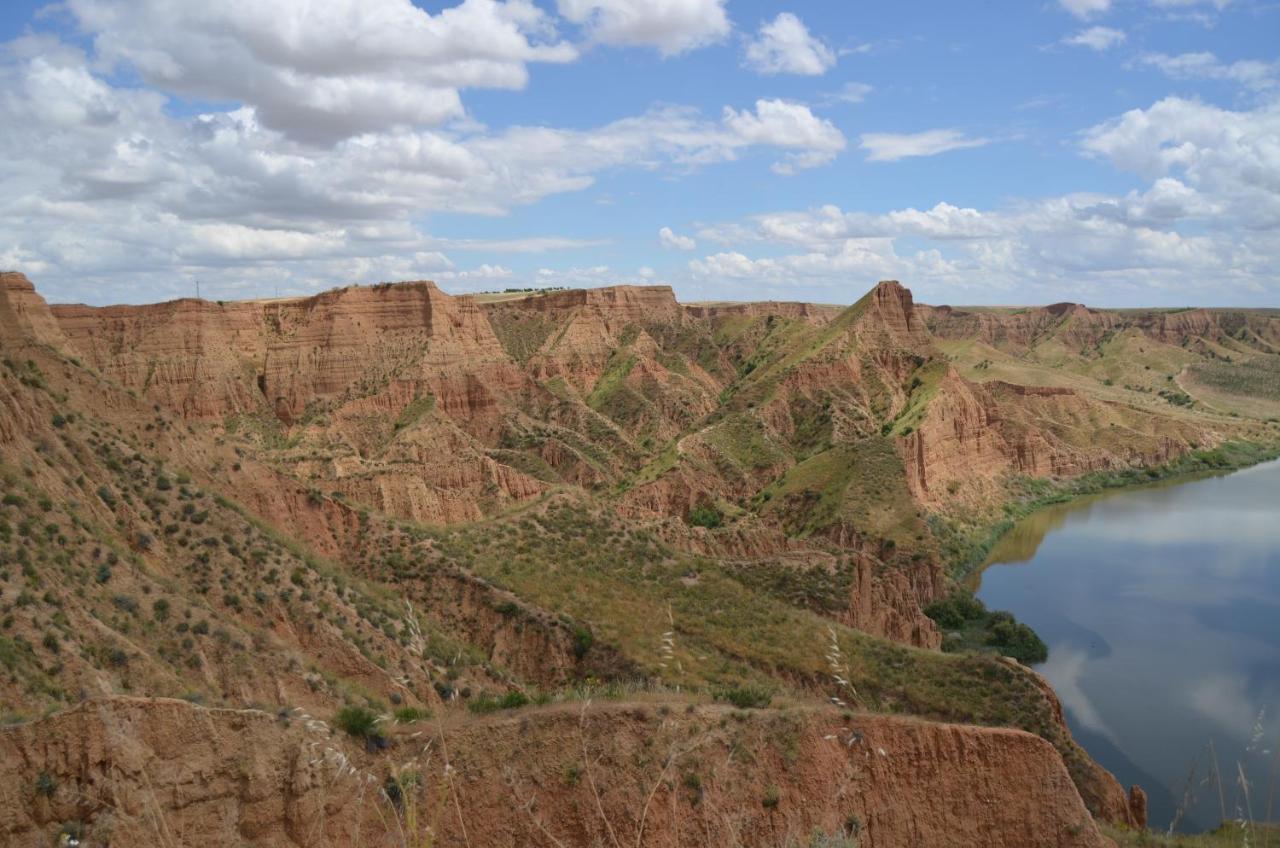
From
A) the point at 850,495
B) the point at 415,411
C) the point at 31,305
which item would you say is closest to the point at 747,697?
the point at 850,495

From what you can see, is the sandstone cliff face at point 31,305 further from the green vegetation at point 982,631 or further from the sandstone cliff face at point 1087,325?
the sandstone cliff face at point 1087,325

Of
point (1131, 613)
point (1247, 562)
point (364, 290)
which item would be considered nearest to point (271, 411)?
point (364, 290)

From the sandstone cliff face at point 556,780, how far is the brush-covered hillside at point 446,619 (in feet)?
0.15

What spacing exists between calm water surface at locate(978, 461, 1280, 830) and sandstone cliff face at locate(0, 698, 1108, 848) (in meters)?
4.01

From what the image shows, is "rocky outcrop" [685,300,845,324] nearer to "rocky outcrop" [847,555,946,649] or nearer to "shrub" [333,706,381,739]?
"rocky outcrop" [847,555,946,649]

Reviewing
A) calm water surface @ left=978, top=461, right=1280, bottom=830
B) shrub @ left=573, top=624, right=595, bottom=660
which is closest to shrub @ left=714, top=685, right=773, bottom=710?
calm water surface @ left=978, top=461, right=1280, bottom=830

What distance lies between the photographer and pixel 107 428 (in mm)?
23219

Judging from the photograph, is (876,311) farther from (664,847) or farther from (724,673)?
(664,847)

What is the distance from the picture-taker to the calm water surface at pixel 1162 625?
3027cm

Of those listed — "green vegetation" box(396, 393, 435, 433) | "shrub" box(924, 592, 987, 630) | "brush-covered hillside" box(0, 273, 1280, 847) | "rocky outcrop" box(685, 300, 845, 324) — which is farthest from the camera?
"rocky outcrop" box(685, 300, 845, 324)

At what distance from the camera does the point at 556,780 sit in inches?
534

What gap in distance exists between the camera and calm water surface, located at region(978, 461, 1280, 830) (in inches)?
1192

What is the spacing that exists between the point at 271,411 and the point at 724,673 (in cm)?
4830

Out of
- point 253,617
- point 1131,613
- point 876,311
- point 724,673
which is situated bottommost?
point 1131,613
